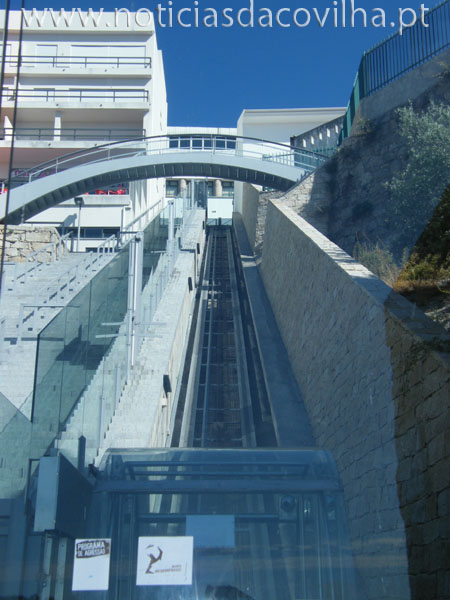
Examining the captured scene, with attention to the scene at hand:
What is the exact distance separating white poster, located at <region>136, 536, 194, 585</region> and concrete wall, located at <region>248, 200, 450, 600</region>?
160 centimetres

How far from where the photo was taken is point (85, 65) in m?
21.9

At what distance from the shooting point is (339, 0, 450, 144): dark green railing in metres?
18.5

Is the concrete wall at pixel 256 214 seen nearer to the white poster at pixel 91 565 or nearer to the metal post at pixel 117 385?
the metal post at pixel 117 385

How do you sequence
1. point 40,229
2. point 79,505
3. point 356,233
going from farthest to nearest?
point 40,229
point 356,233
point 79,505

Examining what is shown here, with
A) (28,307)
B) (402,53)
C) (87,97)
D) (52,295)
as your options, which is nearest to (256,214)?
(87,97)

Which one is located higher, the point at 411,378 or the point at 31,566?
the point at 411,378

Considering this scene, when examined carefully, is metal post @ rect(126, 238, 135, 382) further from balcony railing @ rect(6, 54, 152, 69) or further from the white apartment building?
balcony railing @ rect(6, 54, 152, 69)

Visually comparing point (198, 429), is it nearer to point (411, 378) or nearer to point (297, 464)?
point (297, 464)

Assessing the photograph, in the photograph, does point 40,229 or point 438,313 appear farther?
point 40,229

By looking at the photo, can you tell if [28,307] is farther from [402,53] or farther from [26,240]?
[402,53]

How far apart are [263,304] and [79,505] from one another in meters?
13.4

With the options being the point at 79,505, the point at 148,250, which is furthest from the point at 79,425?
the point at 148,250

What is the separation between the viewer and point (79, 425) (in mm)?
8039

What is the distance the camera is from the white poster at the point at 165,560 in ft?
19.4
